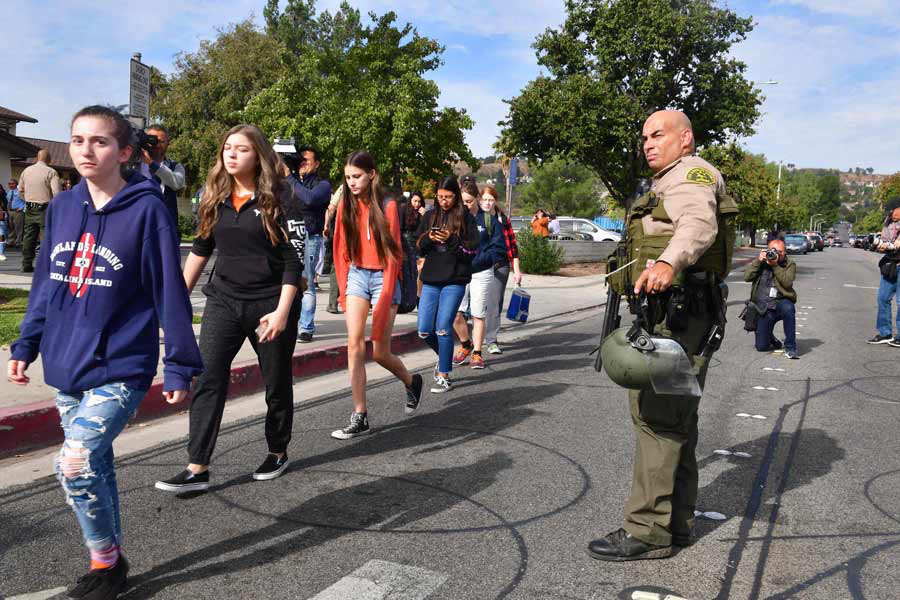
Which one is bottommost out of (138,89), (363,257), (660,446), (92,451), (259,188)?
(660,446)

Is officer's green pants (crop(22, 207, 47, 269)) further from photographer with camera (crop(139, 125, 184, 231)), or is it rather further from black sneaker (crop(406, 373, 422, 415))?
black sneaker (crop(406, 373, 422, 415))

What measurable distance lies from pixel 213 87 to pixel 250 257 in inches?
1683

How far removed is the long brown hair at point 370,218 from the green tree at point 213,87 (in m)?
39.1

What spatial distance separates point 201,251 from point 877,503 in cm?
391

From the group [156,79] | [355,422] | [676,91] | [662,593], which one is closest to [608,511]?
[662,593]

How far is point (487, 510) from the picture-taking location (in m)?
4.05

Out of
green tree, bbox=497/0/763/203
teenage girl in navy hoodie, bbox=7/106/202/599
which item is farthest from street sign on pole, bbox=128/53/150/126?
green tree, bbox=497/0/763/203

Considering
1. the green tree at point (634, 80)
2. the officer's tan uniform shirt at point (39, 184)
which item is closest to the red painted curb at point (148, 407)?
the officer's tan uniform shirt at point (39, 184)

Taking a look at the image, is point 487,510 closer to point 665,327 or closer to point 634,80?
point 665,327

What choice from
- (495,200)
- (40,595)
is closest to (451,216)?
(495,200)

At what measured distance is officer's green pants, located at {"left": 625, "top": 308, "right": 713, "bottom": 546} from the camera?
3.49m

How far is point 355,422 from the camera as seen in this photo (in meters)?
5.38

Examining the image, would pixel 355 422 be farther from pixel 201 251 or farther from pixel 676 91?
pixel 676 91

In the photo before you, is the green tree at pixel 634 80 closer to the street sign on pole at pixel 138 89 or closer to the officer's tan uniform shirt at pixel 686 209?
the street sign on pole at pixel 138 89
